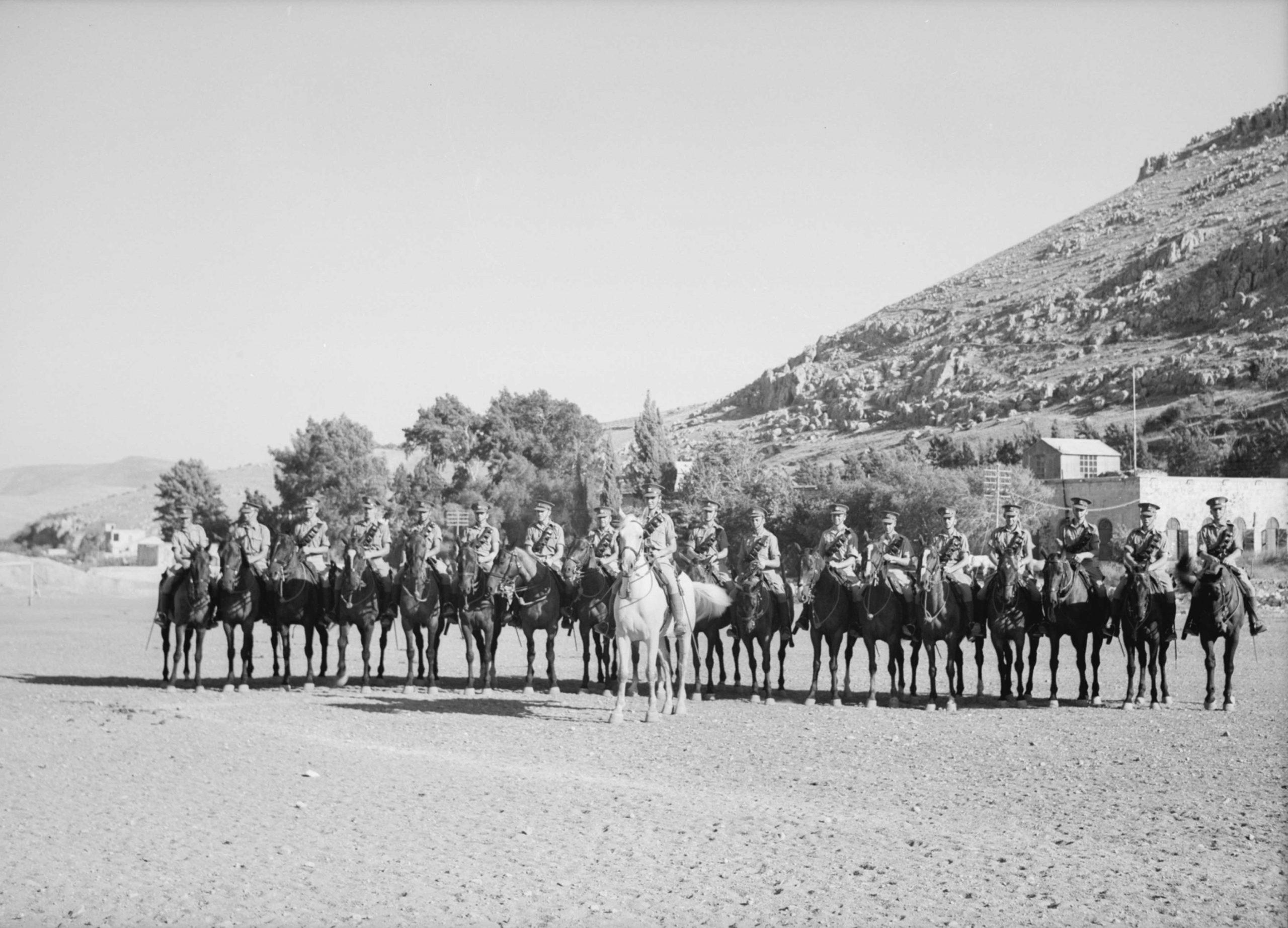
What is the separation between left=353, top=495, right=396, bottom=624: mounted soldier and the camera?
2009 cm

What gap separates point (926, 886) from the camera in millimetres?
8727

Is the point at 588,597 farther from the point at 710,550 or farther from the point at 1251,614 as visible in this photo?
the point at 1251,614

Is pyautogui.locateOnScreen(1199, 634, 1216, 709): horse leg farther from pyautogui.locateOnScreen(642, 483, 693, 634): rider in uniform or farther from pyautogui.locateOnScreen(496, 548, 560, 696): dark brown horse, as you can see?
pyautogui.locateOnScreen(496, 548, 560, 696): dark brown horse

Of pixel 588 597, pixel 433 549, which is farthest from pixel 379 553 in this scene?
pixel 588 597

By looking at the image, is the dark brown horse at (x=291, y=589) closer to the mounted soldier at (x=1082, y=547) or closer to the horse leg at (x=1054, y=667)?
the horse leg at (x=1054, y=667)

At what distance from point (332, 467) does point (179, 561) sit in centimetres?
6757

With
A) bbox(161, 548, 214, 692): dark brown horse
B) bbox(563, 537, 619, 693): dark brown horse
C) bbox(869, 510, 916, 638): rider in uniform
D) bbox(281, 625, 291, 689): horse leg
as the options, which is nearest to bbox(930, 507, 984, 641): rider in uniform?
bbox(869, 510, 916, 638): rider in uniform

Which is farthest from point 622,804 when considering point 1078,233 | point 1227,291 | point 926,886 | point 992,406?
point 1078,233

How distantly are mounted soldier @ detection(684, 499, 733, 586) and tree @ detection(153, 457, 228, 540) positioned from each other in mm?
78288

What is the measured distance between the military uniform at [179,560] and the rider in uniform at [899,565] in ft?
33.7

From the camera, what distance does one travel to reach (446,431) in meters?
97.6

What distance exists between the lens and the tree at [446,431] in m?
97.3

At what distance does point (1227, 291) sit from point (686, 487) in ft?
264

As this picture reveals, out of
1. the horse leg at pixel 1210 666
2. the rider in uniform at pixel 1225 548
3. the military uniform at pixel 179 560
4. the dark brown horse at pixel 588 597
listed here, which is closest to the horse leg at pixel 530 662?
the dark brown horse at pixel 588 597
